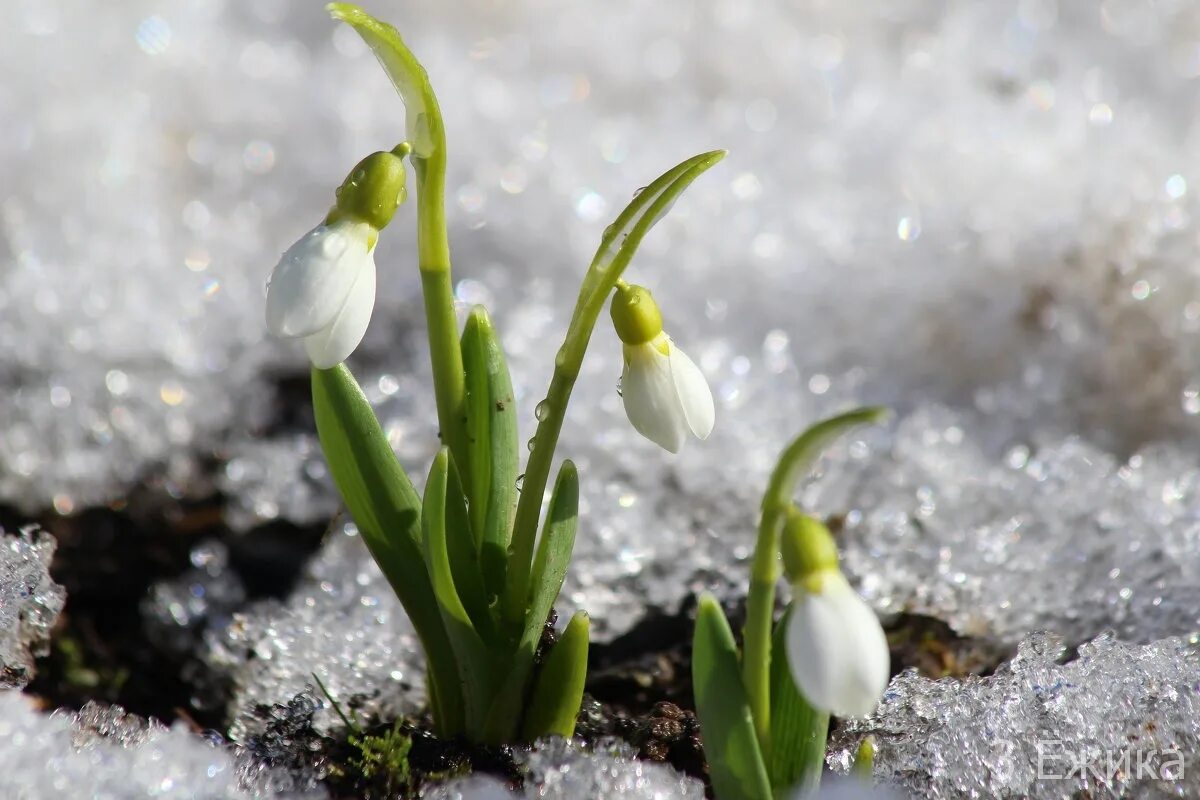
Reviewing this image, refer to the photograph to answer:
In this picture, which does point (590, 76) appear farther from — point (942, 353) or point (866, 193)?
point (942, 353)

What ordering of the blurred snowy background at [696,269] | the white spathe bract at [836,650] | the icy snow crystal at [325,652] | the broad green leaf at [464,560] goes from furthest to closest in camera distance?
1. the blurred snowy background at [696,269]
2. the icy snow crystal at [325,652]
3. the broad green leaf at [464,560]
4. the white spathe bract at [836,650]

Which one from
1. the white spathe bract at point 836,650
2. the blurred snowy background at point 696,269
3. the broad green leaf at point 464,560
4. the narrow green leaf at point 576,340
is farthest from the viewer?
the blurred snowy background at point 696,269

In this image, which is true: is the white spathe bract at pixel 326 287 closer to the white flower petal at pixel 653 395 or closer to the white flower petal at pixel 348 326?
the white flower petal at pixel 348 326

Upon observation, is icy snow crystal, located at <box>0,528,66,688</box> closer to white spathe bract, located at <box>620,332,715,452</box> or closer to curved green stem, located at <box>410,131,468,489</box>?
curved green stem, located at <box>410,131,468,489</box>

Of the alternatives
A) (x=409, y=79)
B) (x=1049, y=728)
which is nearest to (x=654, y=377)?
(x=409, y=79)

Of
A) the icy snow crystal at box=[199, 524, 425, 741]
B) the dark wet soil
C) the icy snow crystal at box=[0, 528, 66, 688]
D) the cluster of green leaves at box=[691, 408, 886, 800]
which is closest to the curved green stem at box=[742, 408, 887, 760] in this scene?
the cluster of green leaves at box=[691, 408, 886, 800]

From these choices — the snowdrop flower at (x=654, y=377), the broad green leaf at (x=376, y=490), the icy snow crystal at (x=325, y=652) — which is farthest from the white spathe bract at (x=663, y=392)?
the icy snow crystal at (x=325, y=652)

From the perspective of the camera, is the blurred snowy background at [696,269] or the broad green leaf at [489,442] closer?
the broad green leaf at [489,442]
